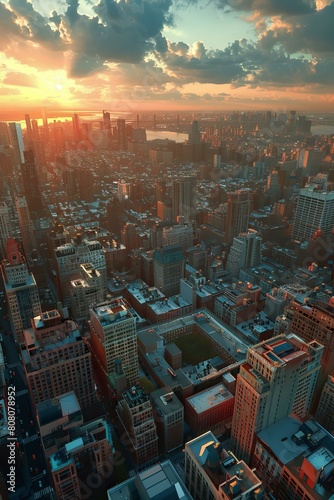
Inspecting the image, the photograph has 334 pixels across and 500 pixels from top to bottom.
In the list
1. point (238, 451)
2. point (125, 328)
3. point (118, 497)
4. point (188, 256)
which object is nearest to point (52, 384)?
point (125, 328)

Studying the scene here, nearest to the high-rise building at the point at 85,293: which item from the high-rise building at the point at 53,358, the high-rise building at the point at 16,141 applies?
the high-rise building at the point at 53,358

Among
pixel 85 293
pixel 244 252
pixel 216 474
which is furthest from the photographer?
pixel 244 252

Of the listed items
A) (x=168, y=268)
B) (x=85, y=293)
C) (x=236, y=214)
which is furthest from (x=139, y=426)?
(x=236, y=214)

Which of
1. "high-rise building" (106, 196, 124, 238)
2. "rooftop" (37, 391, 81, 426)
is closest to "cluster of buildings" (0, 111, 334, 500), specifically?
"rooftop" (37, 391, 81, 426)

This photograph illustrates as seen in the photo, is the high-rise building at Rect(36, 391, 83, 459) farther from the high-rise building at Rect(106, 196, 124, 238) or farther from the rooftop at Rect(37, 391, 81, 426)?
the high-rise building at Rect(106, 196, 124, 238)

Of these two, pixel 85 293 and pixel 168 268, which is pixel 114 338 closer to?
pixel 85 293

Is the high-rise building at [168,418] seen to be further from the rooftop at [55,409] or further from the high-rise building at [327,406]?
the high-rise building at [327,406]
